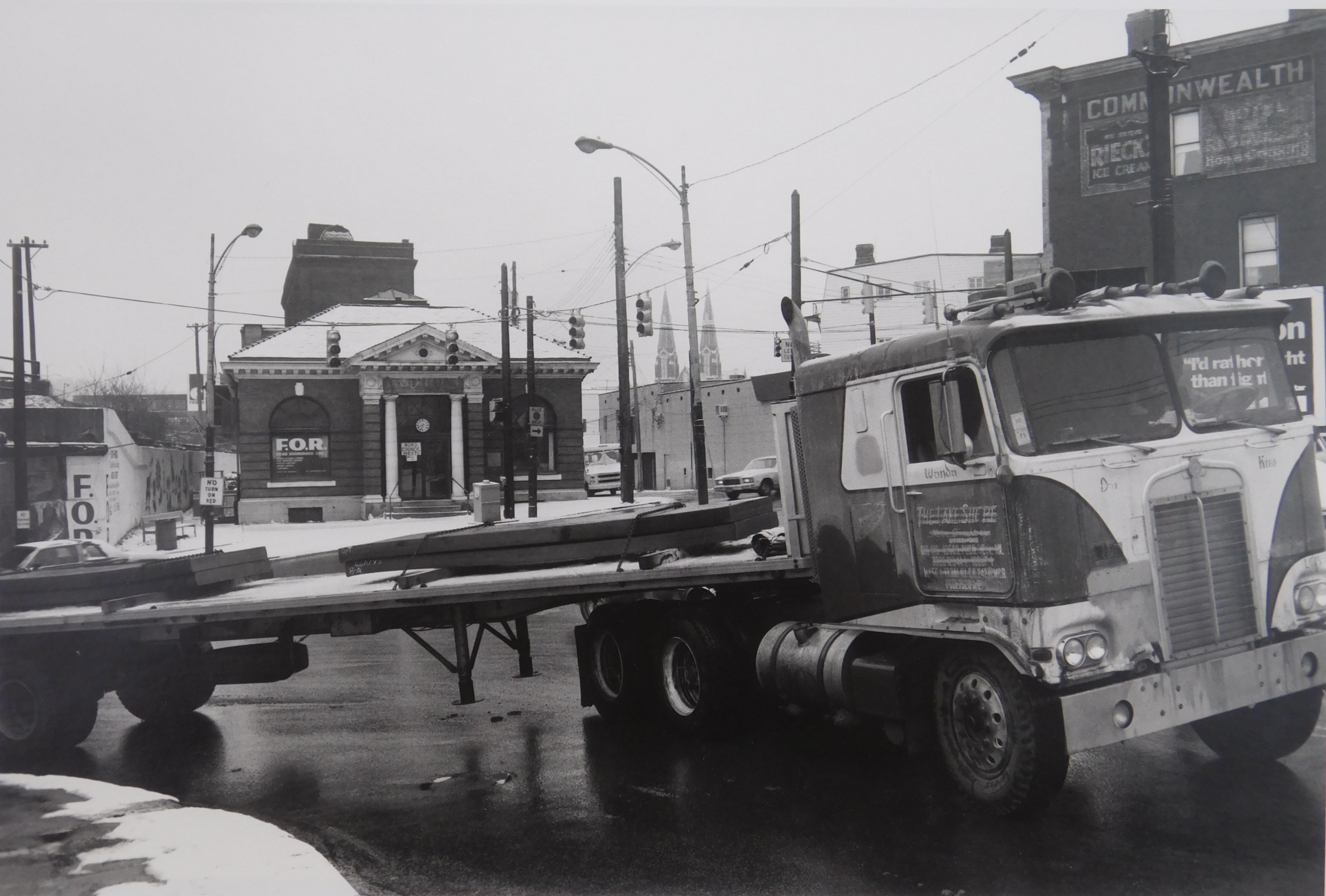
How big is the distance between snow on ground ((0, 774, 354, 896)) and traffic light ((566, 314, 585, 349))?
18069mm

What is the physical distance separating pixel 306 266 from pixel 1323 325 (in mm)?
15828

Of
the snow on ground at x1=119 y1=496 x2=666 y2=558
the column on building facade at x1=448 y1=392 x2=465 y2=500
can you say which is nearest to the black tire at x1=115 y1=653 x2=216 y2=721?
the snow on ground at x1=119 y1=496 x2=666 y2=558

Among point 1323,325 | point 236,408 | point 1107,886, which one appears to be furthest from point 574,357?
point 1107,886

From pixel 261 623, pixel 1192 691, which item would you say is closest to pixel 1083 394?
pixel 1192 691

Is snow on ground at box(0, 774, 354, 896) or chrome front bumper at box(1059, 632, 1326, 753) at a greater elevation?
chrome front bumper at box(1059, 632, 1326, 753)

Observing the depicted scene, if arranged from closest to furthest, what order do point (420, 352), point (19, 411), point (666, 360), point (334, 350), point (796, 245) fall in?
point (19, 411) → point (334, 350) → point (796, 245) → point (420, 352) → point (666, 360)

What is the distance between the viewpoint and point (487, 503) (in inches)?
1016

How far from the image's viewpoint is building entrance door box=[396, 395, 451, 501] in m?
34.5

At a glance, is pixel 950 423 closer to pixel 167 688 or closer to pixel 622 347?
pixel 167 688

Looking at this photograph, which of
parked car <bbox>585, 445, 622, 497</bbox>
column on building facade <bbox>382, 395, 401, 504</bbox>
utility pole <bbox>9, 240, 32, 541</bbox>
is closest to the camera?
utility pole <bbox>9, 240, 32, 541</bbox>

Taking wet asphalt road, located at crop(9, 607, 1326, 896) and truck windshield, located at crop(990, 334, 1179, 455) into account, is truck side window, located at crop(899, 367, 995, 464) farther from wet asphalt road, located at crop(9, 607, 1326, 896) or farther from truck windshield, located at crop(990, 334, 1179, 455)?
wet asphalt road, located at crop(9, 607, 1326, 896)

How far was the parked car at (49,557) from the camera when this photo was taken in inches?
400

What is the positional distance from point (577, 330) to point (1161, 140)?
15.7m

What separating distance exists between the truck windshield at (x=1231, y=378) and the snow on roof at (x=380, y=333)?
19.8 meters
